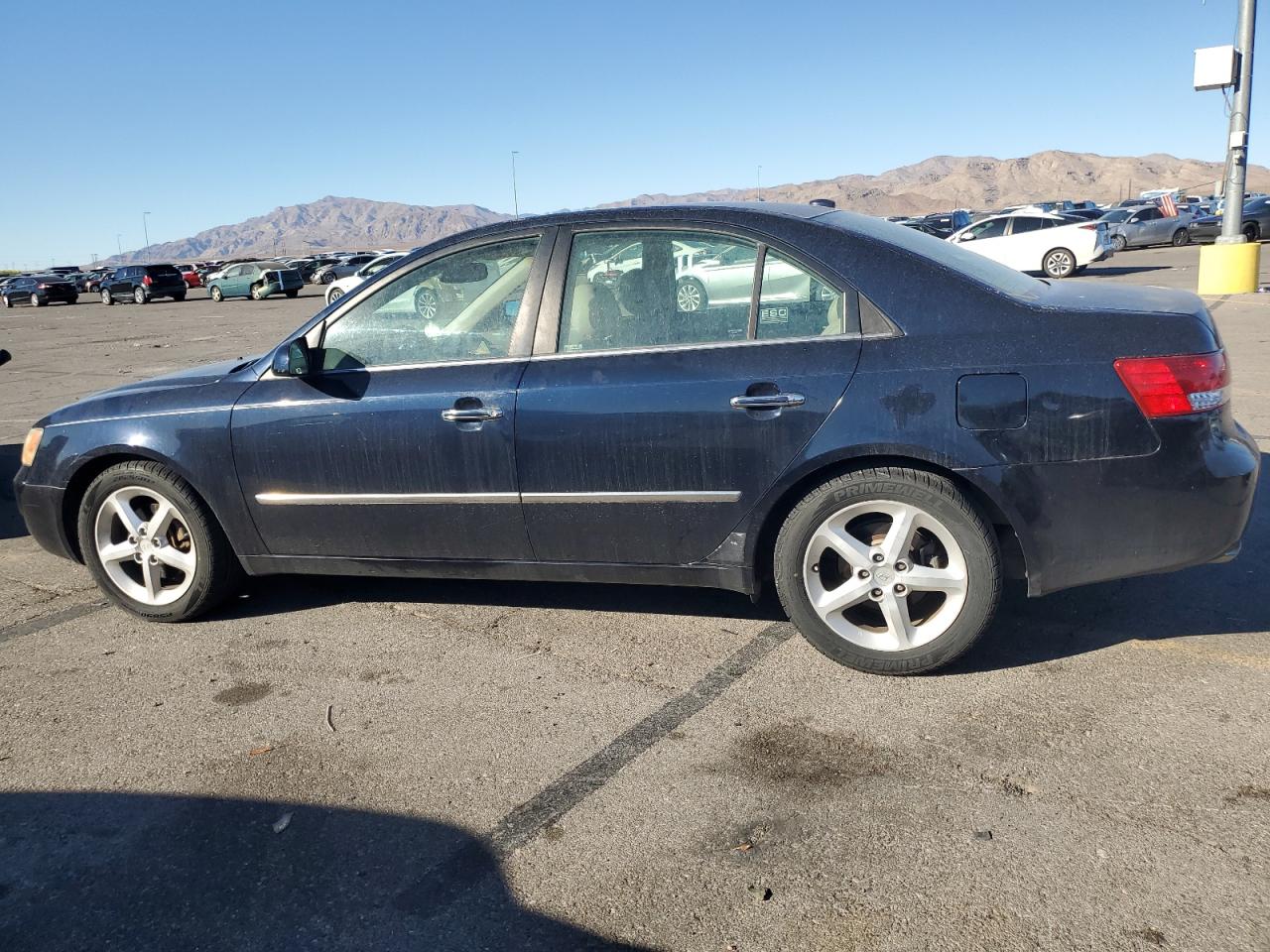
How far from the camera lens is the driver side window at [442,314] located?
164 inches

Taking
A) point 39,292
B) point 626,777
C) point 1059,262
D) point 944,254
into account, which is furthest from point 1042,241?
point 39,292

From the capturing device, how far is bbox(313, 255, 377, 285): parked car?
4344cm

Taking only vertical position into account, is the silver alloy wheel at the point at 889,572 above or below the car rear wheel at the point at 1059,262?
below

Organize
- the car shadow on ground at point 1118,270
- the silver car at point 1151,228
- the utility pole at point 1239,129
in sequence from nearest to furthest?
the utility pole at point 1239,129 → the car shadow on ground at point 1118,270 → the silver car at point 1151,228

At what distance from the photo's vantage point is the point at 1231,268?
16.1 metres

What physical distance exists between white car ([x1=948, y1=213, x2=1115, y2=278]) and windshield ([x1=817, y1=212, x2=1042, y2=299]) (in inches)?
794

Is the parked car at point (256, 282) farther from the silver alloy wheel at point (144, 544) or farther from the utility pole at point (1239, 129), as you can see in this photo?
the silver alloy wheel at point (144, 544)

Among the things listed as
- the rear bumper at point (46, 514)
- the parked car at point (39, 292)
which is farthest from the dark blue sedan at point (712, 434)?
the parked car at point (39, 292)

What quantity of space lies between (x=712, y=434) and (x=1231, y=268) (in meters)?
15.4

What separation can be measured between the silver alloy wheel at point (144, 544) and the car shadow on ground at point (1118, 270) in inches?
945

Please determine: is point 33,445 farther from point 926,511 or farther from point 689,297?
point 926,511

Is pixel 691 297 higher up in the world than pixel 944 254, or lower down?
lower down

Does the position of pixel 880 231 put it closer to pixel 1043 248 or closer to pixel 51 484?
pixel 51 484

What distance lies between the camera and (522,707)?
3.68 m
